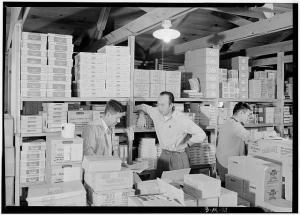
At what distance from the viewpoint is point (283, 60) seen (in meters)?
5.45

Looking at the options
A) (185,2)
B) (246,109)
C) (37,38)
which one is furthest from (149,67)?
(185,2)

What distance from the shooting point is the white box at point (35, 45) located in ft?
11.0

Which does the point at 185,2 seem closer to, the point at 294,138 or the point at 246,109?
the point at 294,138

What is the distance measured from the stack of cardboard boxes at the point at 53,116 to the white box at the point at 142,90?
94 centimetres

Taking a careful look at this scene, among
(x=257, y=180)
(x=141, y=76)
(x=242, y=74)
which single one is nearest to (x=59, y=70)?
(x=141, y=76)

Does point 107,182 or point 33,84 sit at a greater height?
point 33,84

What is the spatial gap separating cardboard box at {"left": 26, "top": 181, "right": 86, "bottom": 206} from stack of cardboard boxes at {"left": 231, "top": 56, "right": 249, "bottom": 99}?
11.1 ft

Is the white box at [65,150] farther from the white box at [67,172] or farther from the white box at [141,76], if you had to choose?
the white box at [141,76]

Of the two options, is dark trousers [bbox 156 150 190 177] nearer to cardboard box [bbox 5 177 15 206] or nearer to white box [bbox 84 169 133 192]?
white box [bbox 84 169 133 192]

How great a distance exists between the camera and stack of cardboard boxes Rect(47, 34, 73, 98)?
11.5ft

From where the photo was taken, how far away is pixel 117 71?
150 inches

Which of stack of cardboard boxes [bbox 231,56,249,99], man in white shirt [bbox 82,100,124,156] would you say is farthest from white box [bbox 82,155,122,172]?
stack of cardboard boxes [bbox 231,56,249,99]

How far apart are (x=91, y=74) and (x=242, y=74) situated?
8.53ft

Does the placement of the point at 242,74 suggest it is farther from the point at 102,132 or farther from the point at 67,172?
the point at 67,172
